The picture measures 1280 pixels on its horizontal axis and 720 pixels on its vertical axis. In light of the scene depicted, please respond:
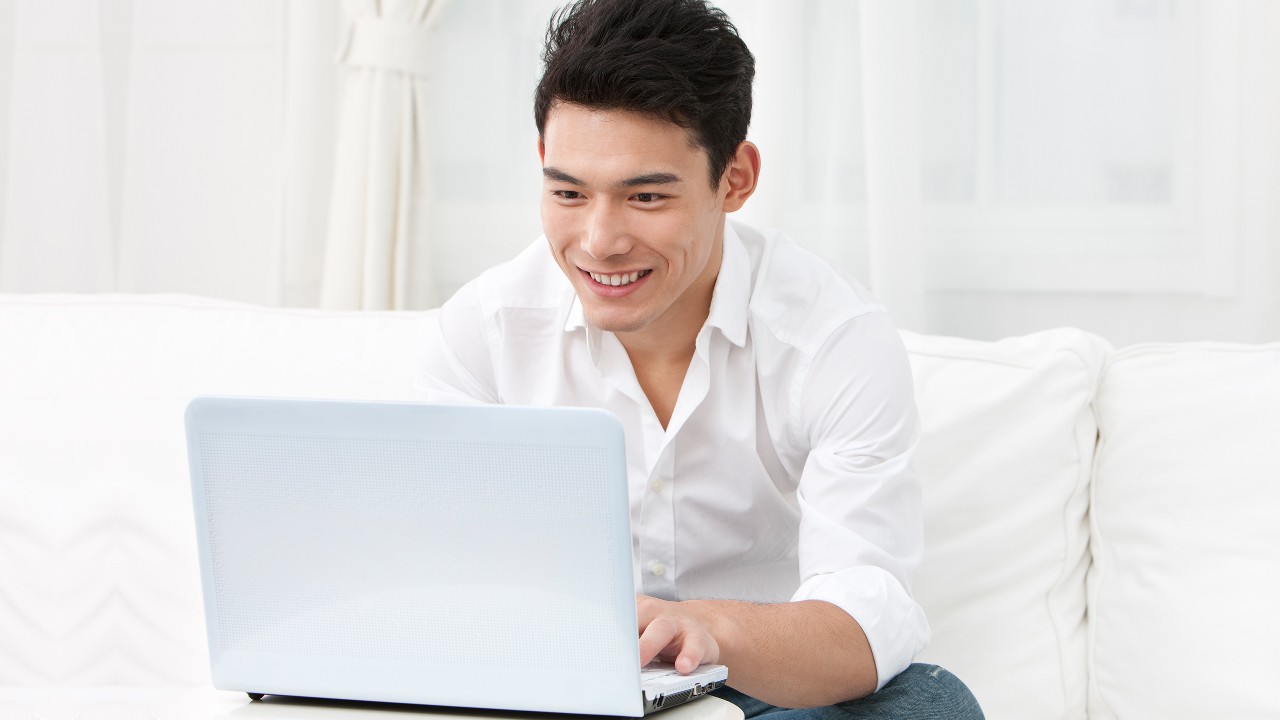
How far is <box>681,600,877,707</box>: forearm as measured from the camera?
1092 millimetres

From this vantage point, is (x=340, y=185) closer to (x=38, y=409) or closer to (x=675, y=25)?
(x=38, y=409)

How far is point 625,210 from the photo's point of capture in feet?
4.31

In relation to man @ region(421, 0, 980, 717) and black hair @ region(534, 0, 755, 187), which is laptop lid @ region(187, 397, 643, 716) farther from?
black hair @ region(534, 0, 755, 187)

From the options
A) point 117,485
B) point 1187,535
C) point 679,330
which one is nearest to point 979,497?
point 1187,535

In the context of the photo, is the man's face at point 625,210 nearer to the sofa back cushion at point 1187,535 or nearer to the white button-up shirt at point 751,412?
the white button-up shirt at point 751,412

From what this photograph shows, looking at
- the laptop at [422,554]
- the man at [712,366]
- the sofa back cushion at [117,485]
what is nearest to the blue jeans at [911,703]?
the man at [712,366]

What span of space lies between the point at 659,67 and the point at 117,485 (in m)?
0.99

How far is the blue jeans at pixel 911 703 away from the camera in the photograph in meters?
1.21

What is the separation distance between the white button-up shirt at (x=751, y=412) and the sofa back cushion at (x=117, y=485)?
10.2 inches

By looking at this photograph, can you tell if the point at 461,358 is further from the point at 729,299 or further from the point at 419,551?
the point at 419,551

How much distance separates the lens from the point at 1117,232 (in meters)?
2.01

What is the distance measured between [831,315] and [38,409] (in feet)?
3.73

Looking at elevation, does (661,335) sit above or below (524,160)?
below

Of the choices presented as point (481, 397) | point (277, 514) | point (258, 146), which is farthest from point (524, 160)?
point (277, 514)
